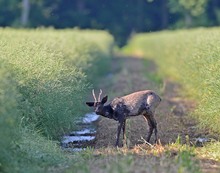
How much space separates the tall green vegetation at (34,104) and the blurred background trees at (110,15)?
133 ft

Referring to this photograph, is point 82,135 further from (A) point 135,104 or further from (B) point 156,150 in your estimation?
(B) point 156,150

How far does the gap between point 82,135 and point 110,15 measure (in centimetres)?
5980

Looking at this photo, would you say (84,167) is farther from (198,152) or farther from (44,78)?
(44,78)

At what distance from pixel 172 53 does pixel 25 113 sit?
16.1 metres

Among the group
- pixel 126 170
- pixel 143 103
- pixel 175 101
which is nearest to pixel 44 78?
pixel 143 103

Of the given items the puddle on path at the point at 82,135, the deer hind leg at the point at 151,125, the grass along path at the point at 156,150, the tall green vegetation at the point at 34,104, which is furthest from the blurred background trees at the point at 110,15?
the deer hind leg at the point at 151,125

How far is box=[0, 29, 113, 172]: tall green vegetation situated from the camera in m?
10.0

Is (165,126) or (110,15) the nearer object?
(165,126)

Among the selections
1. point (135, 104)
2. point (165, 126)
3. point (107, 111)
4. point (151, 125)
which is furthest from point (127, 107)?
point (165, 126)

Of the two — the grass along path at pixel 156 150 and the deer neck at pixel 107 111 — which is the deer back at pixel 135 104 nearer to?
the deer neck at pixel 107 111

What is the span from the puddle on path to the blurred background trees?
3858 centimetres

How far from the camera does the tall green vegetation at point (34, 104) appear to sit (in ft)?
32.9

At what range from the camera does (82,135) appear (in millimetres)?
14344

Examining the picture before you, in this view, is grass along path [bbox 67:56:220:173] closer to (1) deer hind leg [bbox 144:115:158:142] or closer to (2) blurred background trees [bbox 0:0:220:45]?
(1) deer hind leg [bbox 144:115:158:142]
